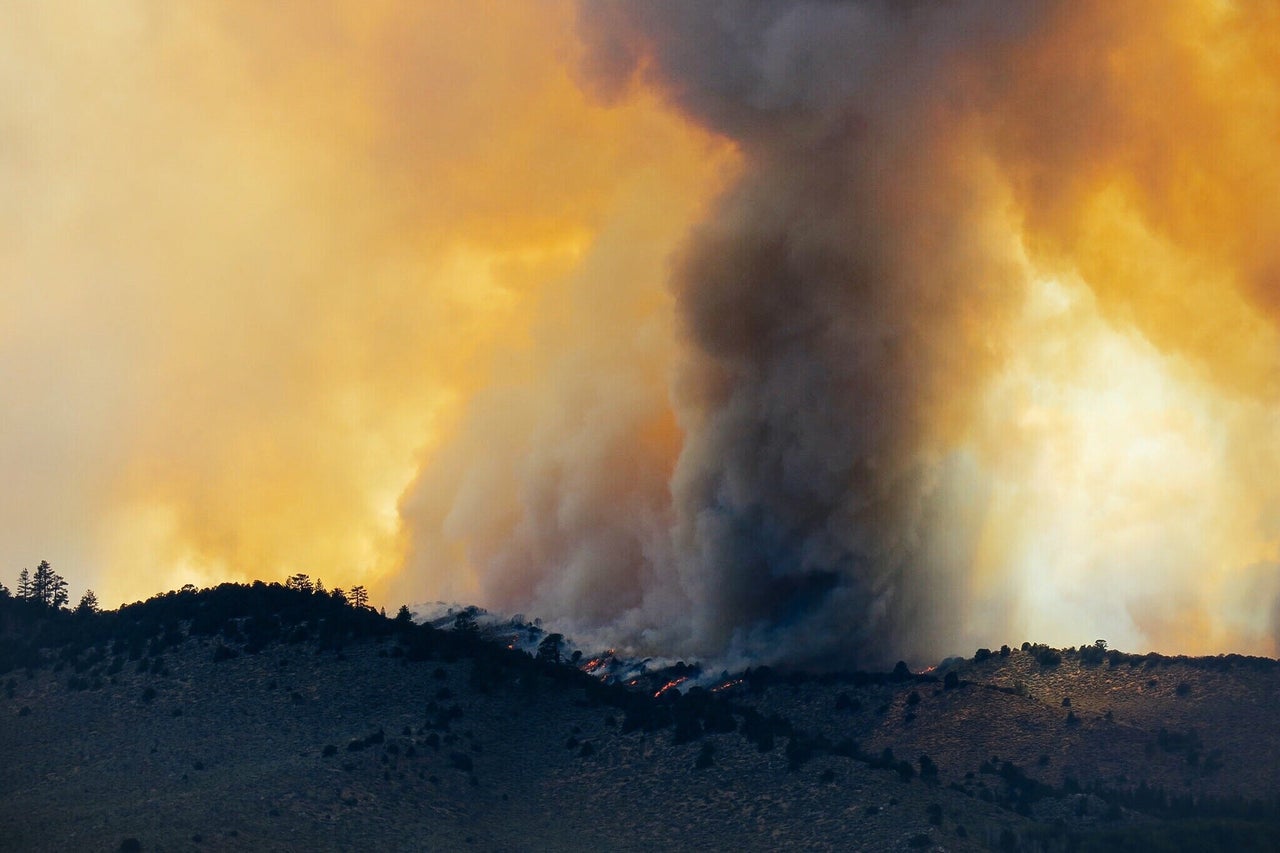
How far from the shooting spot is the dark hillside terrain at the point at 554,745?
90625 mm

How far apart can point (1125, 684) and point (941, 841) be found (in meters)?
44.1

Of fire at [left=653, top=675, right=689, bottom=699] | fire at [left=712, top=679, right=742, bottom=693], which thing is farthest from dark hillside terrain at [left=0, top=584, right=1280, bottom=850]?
fire at [left=653, top=675, right=689, bottom=699]

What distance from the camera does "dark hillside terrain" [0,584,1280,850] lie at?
297 feet

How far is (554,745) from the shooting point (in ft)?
348

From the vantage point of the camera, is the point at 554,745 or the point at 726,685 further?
the point at 726,685

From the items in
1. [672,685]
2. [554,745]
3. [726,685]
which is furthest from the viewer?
[672,685]

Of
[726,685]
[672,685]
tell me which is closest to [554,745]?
[726,685]

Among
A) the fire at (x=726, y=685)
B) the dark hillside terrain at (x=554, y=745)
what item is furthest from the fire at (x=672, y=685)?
the fire at (x=726, y=685)

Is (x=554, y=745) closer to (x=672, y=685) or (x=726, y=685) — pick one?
(x=726, y=685)

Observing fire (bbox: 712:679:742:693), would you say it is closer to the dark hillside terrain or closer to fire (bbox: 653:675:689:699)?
the dark hillside terrain

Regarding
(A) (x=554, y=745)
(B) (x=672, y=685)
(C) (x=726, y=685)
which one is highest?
(B) (x=672, y=685)

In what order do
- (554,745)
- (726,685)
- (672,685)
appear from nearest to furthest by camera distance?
(554,745), (726,685), (672,685)

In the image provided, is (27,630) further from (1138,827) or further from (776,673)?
(1138,827)

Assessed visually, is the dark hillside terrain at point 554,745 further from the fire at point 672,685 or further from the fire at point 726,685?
the fire at point 672,685
